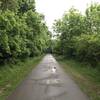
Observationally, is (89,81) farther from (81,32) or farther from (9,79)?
(81,32)

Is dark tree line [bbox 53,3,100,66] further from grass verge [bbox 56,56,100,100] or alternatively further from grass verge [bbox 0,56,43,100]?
grass verge [bbox 0,56,43,100]

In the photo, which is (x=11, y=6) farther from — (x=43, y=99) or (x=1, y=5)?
(x=43, y=99)

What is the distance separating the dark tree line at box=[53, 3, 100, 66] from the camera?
30.2 meters

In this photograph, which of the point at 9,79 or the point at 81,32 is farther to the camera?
the point at 81,32

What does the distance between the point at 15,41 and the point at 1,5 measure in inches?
181

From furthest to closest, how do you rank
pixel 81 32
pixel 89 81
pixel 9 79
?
pixel 81 32, pixel 9 79, pixel 89 81

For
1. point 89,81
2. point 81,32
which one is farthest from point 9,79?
point 81,32

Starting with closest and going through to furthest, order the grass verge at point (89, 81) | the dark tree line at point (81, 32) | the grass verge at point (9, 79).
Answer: the grass verge at point (89, 81) → the grass verge at point (9, 79) → the dark tree line at point (81, 32)

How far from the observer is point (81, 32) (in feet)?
162

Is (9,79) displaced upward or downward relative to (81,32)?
downward

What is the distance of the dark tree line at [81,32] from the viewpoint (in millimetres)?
30167

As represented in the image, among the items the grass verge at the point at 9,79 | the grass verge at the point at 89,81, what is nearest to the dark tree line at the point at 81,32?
the grass verge at the point at 89,81

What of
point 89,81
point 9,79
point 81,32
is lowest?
point 89,81

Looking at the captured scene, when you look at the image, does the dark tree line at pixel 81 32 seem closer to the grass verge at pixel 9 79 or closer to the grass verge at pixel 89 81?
the grass verge at pixel 89 81
